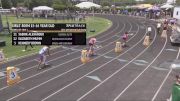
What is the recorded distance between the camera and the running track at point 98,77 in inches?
702

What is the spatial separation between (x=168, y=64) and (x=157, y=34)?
18.8 m

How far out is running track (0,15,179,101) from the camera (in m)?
17.8

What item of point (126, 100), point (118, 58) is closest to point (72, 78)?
point (126, 100)

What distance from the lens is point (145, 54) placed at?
2969cm
